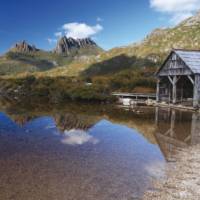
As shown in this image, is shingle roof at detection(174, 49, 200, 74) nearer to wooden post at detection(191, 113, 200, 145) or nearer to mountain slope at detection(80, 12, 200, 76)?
wooden post at detection(191, 113, 200, 145)

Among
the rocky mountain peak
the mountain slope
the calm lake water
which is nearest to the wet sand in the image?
the calm lake water

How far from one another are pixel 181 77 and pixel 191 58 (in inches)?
229

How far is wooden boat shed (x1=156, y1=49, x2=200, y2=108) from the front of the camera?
105ft

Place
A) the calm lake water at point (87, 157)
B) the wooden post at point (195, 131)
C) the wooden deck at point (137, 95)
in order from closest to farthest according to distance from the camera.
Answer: the calm lake water at point (87, 157), the wooden post at point (195, 131), the wooden deck at point (137, 95)

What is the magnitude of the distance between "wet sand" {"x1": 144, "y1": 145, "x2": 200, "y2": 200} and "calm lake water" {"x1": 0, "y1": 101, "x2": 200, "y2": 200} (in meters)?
0.43

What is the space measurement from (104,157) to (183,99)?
97.2 ft

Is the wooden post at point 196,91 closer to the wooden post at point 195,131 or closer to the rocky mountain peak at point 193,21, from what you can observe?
the wooden post at point 195,131

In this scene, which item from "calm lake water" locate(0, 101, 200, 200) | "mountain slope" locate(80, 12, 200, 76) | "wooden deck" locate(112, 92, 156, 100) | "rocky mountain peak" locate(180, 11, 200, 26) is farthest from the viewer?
"rocky mountain peak" locate(180, 11, 200, 26)

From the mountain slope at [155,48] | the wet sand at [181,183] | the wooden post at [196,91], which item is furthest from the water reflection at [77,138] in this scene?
the mountain slope at [155,48]

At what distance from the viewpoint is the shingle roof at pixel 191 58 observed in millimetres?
31614

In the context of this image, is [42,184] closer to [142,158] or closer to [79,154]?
[79,154]

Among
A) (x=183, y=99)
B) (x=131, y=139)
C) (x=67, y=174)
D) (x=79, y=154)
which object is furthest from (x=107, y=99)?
(x=67, y=174)

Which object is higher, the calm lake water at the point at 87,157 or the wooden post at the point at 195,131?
the wooden post at the point at 195,131

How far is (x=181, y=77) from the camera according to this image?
126 ft
